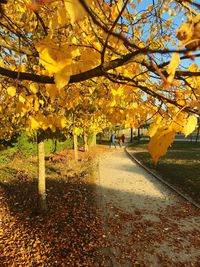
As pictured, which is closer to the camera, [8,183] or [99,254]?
[99,254]

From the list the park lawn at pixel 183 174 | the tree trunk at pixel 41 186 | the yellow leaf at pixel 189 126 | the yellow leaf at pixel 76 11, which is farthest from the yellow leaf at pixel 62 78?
the park lawn at pixel 183 174

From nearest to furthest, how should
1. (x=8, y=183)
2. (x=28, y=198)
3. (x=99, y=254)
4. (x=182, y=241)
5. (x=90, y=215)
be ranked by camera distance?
1. (x=99, y=254)
2. (x=182, y=241)
3. (x=90, y=215)
4. (x=28, y=198)
5. (x=8, y=183)

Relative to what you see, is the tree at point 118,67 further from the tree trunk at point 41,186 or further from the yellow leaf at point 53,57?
the tree trunk at point 41,186

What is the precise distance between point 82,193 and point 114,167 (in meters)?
6.50

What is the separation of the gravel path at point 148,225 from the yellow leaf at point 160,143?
16.7 feet

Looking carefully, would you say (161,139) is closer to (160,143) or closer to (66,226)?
(160,143)

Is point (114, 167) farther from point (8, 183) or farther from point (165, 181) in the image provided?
point (8, 183)

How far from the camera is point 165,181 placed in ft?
42.1

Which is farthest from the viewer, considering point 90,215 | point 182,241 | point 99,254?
point 90,215

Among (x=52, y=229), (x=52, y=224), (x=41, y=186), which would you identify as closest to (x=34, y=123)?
(x=52, y=229)

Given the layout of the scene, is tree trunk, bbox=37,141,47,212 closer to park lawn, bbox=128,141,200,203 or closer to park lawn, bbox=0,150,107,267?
park lawn, bbox=0,150,107,267

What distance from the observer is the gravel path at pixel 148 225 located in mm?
5833

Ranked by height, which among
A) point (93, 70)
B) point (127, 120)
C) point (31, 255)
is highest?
point (93, 70)

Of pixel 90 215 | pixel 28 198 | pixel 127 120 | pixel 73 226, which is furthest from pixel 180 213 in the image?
pixel 127 120
